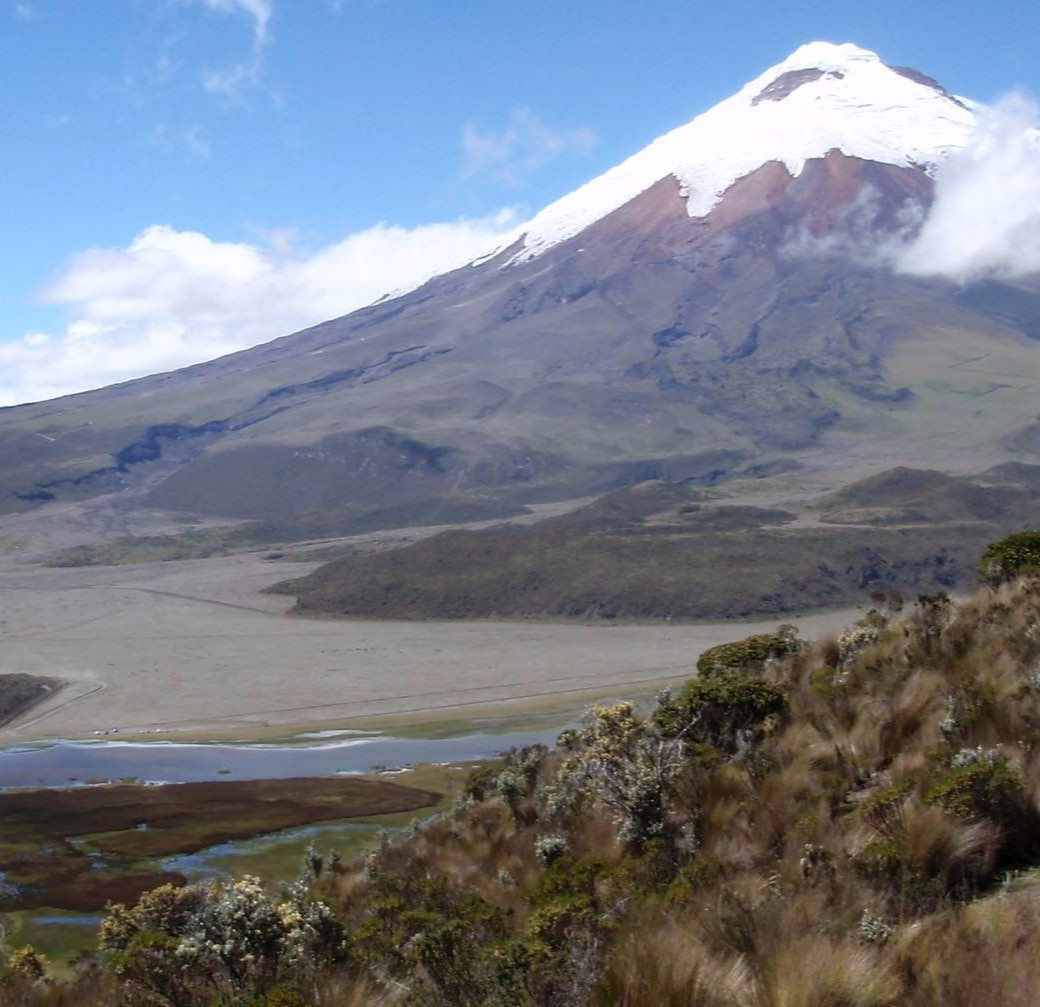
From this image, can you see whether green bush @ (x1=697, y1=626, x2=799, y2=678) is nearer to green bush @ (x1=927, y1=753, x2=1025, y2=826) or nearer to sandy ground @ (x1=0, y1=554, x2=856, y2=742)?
green bush @ (x1=927, y1=753, x2=1025, y2=826)

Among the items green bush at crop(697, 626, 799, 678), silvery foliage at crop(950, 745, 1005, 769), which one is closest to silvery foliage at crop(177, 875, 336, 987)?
silvery foliage at crop(950, 745, 1005, 769)

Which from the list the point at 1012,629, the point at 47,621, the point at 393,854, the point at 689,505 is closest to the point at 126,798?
the point at 393,854

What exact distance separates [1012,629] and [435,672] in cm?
6783

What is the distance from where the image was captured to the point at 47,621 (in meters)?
107

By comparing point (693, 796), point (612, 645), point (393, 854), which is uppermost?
point (693, 796)

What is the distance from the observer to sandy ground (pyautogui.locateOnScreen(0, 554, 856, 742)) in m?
66.7

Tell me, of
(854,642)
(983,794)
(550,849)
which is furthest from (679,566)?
(983,794)

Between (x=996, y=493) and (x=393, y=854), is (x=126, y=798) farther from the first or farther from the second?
(x=996, y=493)

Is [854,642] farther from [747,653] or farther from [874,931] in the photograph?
[874,931]

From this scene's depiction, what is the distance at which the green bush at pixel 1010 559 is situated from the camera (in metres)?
18.4

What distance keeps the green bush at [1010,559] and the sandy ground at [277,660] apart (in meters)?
46.5

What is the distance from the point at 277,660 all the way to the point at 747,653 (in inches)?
2706

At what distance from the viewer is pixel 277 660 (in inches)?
3280

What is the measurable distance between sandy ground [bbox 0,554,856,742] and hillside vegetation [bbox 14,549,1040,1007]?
171 ft
